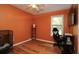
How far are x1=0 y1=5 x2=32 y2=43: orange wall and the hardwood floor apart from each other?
157 mm

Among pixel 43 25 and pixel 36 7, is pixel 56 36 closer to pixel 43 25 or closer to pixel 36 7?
pixel 43 25

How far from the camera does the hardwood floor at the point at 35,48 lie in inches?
82.7

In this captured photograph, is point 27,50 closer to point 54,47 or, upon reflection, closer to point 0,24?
point 54,47

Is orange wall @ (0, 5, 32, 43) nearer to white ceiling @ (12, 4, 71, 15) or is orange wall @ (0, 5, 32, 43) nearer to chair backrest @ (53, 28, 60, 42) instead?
white ceiling @ (12, 4, 71, 15)

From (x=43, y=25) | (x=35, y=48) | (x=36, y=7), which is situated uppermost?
(x=36, y=7)

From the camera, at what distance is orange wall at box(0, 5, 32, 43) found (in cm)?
203

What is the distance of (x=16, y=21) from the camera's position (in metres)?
2.17

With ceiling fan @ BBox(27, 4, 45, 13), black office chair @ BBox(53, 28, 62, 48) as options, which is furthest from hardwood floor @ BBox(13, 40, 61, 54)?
ceiling fan @ BBox(27, 4, 45, 13)

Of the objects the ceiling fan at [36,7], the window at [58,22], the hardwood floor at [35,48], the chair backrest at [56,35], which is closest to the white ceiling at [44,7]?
the ceiling fan at [36,7]

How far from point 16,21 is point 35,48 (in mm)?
728

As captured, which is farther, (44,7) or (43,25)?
(43,25)

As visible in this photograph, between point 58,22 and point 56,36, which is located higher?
point 58,22

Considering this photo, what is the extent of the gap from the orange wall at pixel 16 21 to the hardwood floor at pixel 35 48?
0.16 meters

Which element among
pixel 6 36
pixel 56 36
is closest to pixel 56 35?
pixel 56 36
